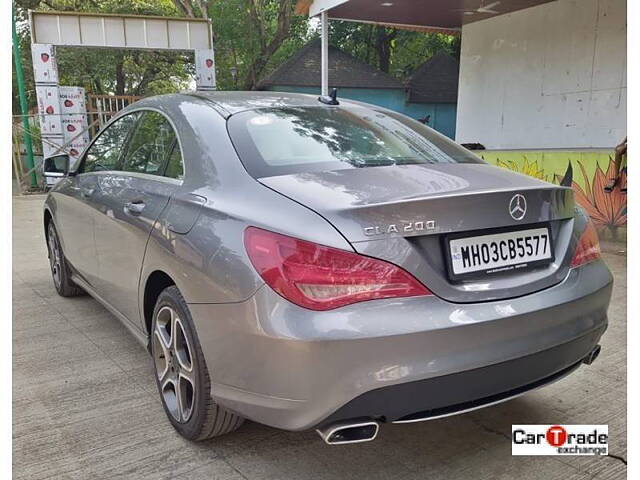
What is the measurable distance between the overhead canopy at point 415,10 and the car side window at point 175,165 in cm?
751

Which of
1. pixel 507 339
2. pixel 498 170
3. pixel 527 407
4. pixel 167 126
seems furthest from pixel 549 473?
pixel 167 126

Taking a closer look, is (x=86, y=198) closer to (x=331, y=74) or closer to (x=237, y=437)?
(x=237, y=437)

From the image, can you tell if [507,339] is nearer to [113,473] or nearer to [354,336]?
[354,336]

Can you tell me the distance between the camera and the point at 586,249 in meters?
2.31

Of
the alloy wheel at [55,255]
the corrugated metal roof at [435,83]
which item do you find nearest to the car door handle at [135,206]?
the alloy wheel at [55,255]

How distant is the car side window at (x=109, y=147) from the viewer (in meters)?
3.46

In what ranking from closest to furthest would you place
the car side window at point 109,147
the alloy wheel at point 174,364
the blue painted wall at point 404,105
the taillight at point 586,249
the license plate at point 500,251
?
1. the license plate at point 500,251
2. the taillight at point 586,249
3. the alloy wheel at point 174,364
4. the car side window at point 109,147
5. the blue painted wall at point 404,105

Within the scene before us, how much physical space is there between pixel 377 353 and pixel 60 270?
12.1 feet

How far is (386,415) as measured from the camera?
1.82m

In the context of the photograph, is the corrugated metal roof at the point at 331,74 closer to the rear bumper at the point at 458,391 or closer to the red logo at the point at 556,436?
the red logo at the point at 556,436

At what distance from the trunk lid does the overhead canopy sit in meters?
8.00

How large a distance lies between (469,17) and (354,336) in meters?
10.6

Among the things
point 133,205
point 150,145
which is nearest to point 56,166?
point 150,145

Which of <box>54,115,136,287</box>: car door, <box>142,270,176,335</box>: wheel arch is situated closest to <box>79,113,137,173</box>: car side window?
<box>54,115,136,287</box>: car door
